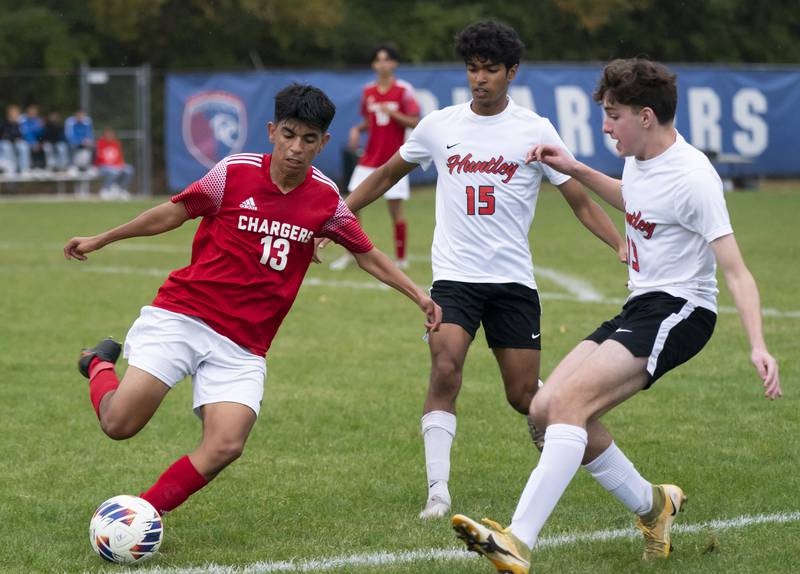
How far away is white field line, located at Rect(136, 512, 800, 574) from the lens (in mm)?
4781

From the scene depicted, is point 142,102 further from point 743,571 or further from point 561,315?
point 743,571

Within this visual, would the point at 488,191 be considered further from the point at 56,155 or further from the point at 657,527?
the point at 56,155

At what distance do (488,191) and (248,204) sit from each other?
1196 mm

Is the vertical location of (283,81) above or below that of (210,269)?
below

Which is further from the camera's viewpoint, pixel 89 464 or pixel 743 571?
pixel 89 464

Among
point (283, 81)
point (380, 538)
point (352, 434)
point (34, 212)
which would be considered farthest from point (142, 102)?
point (380, 538)

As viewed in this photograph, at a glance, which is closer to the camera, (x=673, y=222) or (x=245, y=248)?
(x=673, y=222)

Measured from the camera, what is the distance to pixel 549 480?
447 cm

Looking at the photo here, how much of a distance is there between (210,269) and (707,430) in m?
3.20

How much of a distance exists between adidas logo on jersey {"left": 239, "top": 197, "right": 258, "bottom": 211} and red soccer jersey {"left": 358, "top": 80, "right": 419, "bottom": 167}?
350 inches

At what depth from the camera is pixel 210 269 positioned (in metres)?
5.36

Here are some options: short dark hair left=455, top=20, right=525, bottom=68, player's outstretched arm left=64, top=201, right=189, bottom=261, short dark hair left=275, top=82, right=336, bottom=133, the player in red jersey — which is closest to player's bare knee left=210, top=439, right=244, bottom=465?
the player in red jersey

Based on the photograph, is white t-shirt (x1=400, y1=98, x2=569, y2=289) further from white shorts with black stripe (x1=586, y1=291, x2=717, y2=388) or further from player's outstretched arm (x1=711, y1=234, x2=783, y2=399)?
player's outstretched arm (x1=711, y1=234, x2=783, y2=399)

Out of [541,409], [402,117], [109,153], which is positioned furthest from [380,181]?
[109,153]
